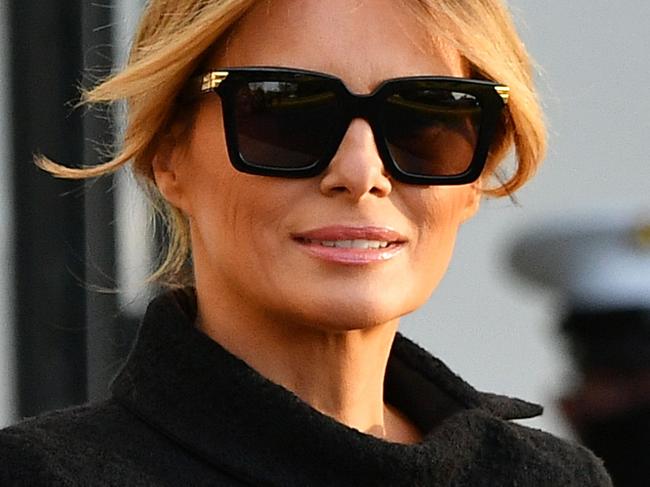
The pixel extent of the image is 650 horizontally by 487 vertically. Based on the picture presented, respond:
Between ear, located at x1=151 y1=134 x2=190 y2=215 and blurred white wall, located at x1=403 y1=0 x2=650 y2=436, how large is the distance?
1.30m

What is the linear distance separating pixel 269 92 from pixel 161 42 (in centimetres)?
13

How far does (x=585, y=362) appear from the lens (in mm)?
3189

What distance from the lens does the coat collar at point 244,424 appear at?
1.63m

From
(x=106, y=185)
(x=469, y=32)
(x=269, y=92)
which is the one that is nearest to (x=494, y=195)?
(x=469, y=32)

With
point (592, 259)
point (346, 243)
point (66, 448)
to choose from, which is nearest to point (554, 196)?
point (592, 259)

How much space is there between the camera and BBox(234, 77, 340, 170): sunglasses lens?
160cm

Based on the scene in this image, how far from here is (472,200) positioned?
5.82 ft

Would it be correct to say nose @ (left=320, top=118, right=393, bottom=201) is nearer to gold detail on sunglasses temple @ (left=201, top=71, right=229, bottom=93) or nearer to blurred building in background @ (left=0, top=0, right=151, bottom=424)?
gold detail on sunglasses temple @ (left=201, top=71, right=229, bottom=93)

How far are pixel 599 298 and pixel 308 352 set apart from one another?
1.57 m

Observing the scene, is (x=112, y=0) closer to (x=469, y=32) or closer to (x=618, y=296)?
(x=618, y=296)

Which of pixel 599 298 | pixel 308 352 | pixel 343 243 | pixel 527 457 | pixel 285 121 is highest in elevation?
pixel 285 121

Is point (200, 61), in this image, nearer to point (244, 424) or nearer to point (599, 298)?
point (244, 424)

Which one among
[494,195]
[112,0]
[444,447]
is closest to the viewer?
[444,447]

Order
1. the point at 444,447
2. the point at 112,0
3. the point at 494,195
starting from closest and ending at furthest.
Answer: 1. the point at 444,447
2. the point at 494,195
3. the point at 112,0
